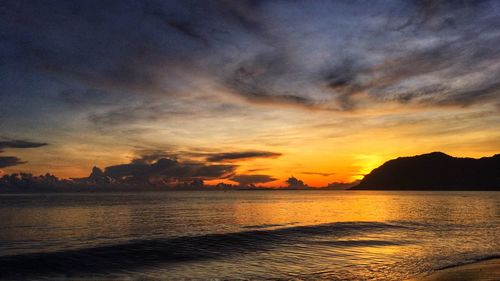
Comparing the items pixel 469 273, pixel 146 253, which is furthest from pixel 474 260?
pixel 146 253

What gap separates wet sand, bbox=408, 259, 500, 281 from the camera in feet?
70.1

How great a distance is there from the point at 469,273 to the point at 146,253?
81.5 feet

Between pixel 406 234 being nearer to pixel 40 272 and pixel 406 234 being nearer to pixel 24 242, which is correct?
pixel 40 272

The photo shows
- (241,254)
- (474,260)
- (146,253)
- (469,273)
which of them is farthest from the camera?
(146,253)

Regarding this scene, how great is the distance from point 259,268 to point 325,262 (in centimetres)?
496

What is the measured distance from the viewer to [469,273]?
2269 cm

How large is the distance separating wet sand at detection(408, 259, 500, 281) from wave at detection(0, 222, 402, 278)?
1154 centimetres

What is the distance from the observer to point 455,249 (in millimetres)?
32688

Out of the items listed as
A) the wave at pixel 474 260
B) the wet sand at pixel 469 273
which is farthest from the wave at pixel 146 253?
the wet sand at pixel 469 273

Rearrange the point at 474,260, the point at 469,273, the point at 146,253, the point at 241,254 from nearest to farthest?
the point at 469,273
the point at 474,260
the point at 241,254
the point at 146,253

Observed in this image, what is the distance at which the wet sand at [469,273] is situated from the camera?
70.1ft

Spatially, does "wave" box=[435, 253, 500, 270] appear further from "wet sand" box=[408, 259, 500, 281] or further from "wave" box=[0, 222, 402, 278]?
"wave" box=[0, 222, 402, 278]

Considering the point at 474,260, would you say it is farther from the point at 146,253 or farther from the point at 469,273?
the point at 146,253

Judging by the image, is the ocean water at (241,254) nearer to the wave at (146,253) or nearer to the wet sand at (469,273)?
the wave at (146,253)
